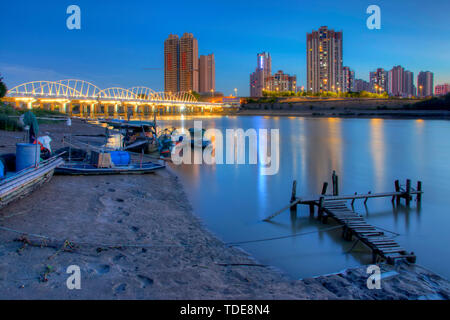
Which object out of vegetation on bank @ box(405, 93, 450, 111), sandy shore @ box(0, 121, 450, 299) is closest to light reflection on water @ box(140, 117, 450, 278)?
sandy shore @ box(0, 121, 450, 299)

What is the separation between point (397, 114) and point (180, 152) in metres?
98.7

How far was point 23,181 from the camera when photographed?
10055 mm

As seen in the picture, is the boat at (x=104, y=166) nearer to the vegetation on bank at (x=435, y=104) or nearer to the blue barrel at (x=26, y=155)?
the blue barrel at (x=26, y=155)

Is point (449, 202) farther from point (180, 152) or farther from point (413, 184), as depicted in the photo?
point (180, 152)

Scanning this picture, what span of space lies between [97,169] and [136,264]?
9193 millimetres

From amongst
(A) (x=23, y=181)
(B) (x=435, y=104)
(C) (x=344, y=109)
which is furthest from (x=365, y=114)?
(A) (x=23, y=181)

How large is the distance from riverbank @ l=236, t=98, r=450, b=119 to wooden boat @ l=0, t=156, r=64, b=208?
10483 cm

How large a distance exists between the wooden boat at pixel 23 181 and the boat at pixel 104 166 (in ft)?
4.11

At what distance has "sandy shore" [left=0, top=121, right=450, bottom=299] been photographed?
5.79 metres

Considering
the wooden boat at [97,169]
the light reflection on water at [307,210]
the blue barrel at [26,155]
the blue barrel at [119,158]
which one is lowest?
the light reflection on water at [307,210]

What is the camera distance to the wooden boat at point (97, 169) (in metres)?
14.5

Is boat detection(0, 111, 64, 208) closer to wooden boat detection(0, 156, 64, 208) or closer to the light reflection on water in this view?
wooden boat detection(0, 156, 64, 208)

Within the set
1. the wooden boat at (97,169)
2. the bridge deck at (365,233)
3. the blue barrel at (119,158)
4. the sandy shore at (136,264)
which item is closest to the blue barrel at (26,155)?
the sandy shore at (136,264)
